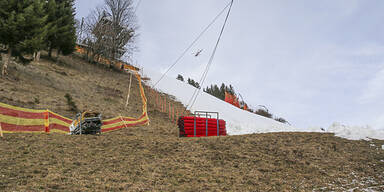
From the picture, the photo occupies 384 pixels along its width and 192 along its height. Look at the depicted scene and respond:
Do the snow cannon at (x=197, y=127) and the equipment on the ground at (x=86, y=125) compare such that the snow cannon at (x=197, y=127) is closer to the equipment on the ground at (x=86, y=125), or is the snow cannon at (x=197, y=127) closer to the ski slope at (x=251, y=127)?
the equipment on the ground at (x=86, y=125)

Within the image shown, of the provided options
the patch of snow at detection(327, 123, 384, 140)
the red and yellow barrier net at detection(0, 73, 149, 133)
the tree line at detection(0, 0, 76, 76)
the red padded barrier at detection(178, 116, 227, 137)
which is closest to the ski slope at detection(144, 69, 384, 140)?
the patch of snow at detection(327, 123, 384, 140)

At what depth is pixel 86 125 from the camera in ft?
41.8

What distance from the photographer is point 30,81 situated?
1900 centimetres

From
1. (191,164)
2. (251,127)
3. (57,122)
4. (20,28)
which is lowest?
(191,164)

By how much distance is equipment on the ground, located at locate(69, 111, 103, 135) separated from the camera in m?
12.7

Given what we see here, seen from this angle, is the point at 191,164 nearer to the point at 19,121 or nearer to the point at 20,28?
the point at 19,121

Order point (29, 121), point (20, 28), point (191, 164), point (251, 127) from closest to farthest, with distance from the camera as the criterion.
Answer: point (191, 164) → point (29, 121) → point (20, 28) → point (251, 127)

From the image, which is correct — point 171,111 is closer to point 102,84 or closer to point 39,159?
point 102,84

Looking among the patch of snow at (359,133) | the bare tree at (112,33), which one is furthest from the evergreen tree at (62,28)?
the patch of snow at (359,133)

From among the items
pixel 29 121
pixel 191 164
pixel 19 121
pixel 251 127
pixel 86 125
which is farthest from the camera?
pixel 251 127

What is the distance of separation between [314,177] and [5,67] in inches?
863

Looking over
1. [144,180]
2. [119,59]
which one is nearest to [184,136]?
[144,180]

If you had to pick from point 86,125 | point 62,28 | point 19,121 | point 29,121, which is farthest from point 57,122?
point 62,28

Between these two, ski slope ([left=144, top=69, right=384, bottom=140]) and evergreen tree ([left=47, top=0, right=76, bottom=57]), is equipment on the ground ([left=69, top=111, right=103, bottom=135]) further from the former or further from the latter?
evergreen tree ([left=47, top=0, right=76, bottom=57])
